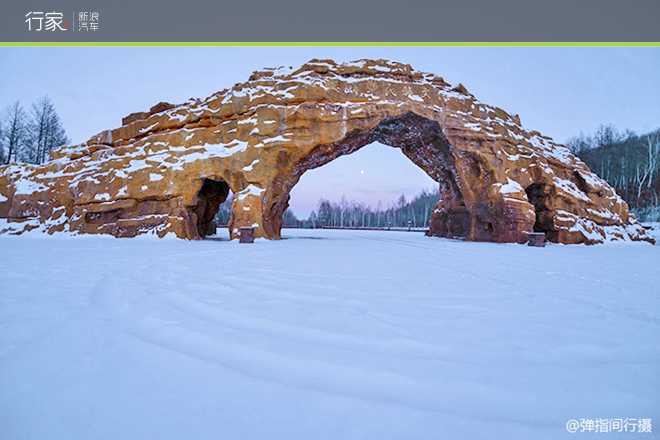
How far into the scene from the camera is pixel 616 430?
115 centimetres

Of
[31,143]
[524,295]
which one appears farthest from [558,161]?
[31,143]

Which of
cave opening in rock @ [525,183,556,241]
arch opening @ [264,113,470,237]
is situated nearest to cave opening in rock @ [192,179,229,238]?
arch opening @ [264,113,470,237]

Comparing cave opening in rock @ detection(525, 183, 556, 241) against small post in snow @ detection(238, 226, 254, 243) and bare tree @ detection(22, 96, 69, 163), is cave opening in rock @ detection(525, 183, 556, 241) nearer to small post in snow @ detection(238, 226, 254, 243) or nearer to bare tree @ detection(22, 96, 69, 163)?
small post in snow @ detection(238, 226, 254, 243)

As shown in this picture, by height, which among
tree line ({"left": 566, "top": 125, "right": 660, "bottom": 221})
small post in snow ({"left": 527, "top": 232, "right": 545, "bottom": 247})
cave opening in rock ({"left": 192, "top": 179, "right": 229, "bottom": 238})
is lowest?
small post in snow ({"left": 527, "top": 232, "right": 545, "bottom": 247})

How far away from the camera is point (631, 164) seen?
1074 inches

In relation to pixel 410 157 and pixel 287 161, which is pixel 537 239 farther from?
pixel 287 161

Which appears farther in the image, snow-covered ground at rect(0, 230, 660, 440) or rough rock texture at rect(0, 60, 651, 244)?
rough rock texture at rect(0, 60, 651, 244)

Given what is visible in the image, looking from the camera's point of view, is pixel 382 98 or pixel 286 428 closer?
pixel 286 428

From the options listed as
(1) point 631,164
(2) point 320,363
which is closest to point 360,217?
(1) point 631,164

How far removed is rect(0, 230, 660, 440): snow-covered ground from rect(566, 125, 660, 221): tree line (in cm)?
3193

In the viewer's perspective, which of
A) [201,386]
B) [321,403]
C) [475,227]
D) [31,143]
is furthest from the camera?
[31,143]

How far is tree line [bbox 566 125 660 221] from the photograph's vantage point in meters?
24.7

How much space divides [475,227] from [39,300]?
600 inches

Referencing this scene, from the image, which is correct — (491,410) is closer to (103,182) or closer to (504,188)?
(504,188)
